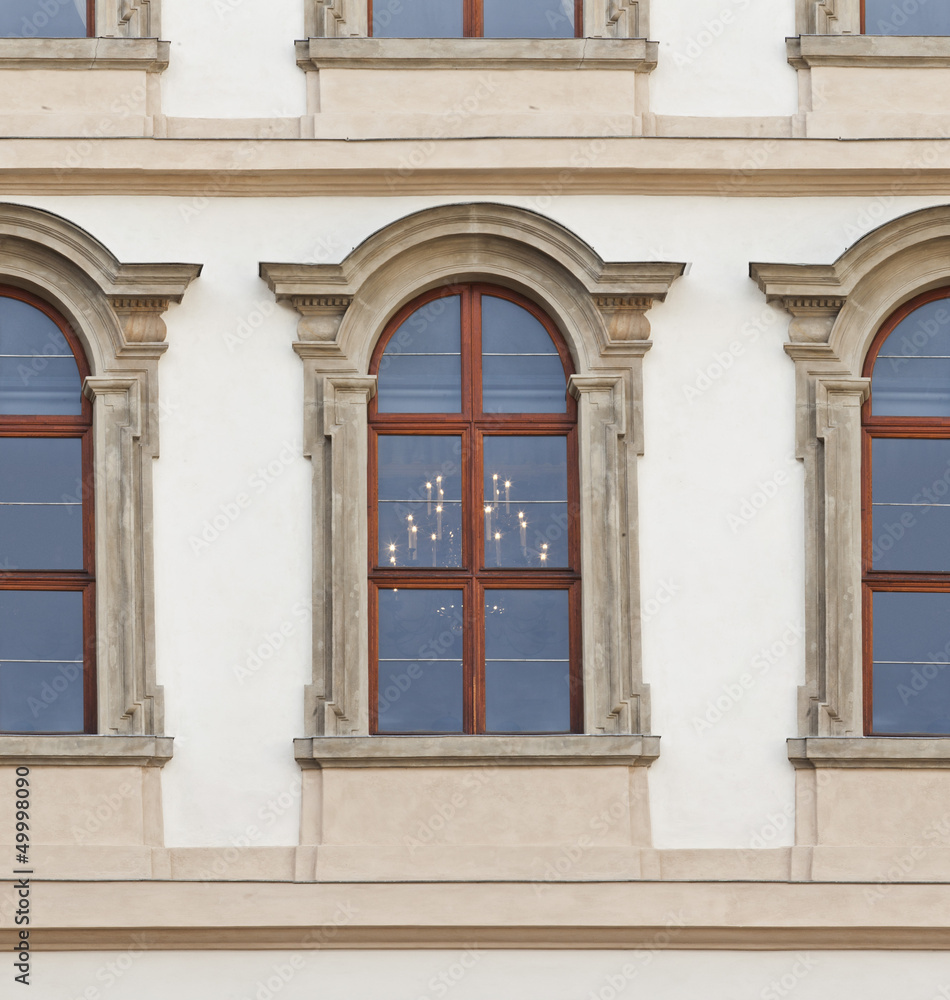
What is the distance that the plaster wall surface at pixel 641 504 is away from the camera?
402 inches

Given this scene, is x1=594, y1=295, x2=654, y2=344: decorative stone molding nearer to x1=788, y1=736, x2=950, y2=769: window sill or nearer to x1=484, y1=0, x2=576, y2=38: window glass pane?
x1=484, y1=0, x2=576, y2=38: window glass pane

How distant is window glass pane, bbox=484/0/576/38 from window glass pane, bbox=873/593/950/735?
3821 millimetres

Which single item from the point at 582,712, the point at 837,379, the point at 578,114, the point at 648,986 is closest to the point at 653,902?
the point at 648,986

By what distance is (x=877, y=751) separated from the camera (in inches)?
398

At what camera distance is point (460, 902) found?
32.5ft

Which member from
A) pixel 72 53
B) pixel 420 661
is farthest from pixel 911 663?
pixel 72 53

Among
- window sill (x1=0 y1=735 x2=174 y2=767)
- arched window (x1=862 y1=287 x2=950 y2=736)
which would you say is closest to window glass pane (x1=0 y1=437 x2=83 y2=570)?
window sill (x1=0 y1=735 x2=174 y2=767)

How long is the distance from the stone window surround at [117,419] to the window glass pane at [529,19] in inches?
94.5

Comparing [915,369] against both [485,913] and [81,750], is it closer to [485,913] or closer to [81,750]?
[485,913]

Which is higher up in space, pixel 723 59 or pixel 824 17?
pixel 824 17

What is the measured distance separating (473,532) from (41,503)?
2448 mm

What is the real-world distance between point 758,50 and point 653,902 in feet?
16.2

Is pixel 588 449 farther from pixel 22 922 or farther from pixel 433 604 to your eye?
pixel 22 922

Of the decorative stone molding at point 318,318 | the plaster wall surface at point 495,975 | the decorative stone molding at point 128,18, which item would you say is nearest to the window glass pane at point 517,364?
the decorative stone molding at point 318,318
